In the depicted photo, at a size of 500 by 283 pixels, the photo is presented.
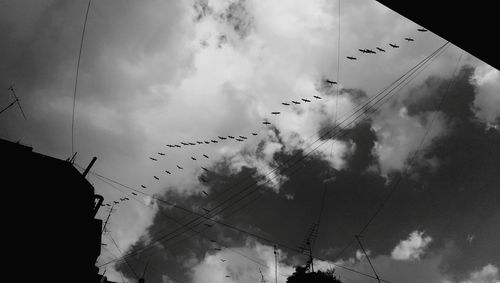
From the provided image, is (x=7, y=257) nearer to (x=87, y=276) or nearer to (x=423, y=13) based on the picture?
(x=87, y=276)

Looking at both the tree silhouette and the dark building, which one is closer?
the dark building

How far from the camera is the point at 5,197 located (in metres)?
15.1

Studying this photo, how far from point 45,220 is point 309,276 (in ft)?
81.8

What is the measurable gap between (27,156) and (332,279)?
1155 inches

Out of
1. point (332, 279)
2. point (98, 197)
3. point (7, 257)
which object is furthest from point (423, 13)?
point (332, 279)

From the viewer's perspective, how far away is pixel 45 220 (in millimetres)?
16203

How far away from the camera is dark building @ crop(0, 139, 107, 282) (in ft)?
48.3

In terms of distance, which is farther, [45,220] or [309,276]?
[309,276]

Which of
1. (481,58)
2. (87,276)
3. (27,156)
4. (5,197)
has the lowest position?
(481,58)

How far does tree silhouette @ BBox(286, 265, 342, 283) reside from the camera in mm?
26266

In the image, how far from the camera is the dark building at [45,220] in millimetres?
14719

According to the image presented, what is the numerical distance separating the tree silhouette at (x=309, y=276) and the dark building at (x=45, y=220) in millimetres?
20492

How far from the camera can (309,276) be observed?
2730 cm

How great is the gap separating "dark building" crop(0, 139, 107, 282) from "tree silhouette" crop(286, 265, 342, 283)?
20492 mm
